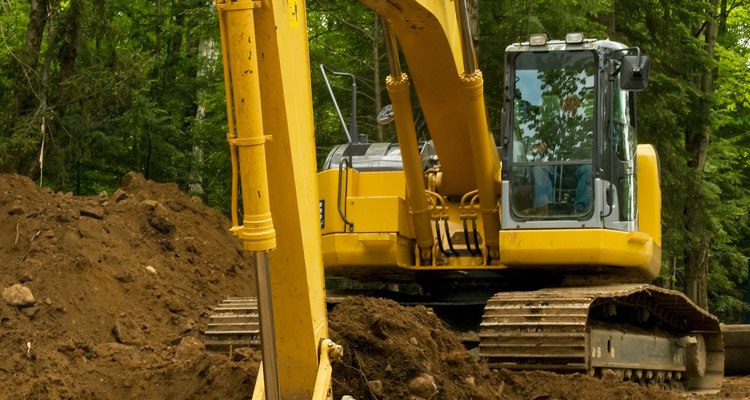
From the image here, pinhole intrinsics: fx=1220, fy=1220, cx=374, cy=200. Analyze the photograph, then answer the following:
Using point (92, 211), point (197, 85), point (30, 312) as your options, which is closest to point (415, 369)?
point (30, 312)

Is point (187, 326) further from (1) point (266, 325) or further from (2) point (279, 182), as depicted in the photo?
(1) point (266, 325)

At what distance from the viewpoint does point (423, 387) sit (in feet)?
22.4

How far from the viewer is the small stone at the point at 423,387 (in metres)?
6.81

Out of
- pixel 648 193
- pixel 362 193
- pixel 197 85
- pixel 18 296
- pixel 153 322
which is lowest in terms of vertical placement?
pixel 153 322

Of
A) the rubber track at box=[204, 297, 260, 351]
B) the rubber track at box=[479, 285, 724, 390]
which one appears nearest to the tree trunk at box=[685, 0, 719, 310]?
the rubber track at box=[479, 285, 724, 390]

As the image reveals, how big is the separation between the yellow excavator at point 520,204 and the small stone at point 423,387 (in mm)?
1860

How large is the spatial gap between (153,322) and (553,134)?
14.3 feet

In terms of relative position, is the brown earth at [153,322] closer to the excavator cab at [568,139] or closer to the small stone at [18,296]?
the small stone at [18,296]

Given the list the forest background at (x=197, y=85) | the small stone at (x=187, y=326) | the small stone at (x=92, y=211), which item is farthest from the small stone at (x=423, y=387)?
the forest background at (x=197, y=85)

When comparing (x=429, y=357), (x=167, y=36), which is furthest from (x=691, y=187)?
(x=429, y=357)

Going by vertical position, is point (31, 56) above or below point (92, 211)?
above

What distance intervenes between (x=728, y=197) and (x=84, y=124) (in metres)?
14.7

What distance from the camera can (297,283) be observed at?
545 cm

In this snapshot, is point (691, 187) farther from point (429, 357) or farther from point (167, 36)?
point (429, 357)
